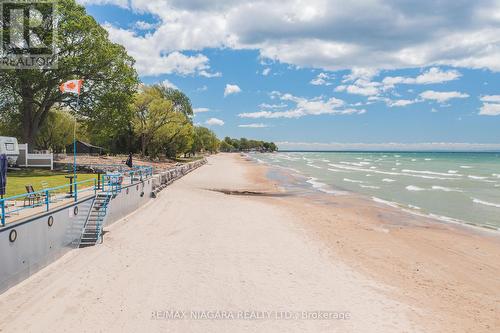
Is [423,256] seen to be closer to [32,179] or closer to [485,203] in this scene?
[485,203]

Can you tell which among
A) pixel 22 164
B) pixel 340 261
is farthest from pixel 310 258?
pixel 22 164

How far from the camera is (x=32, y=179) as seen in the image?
25844mm

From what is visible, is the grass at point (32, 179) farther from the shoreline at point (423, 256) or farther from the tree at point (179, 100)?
the tree at point (179, 100)

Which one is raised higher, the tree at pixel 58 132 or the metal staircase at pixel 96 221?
the tree at pixel 58 132

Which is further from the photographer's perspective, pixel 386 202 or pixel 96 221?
pixel 386 202

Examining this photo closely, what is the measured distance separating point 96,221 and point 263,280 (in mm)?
8282

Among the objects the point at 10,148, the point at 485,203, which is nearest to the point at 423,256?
the point at 485,203

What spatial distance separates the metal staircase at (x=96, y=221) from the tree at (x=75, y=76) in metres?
20.1

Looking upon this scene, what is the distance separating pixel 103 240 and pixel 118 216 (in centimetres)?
374

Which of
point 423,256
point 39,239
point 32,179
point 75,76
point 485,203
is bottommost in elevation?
point 423,256

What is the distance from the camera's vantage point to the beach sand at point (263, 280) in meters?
9.19

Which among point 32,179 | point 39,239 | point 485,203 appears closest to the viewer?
point 39,239

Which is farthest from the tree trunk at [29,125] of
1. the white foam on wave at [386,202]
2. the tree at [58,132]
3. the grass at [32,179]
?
the white foam on wave at [386,202]

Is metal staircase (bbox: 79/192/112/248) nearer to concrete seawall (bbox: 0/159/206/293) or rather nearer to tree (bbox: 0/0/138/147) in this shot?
concrete seawall (bbox: 0/159/206/293)
